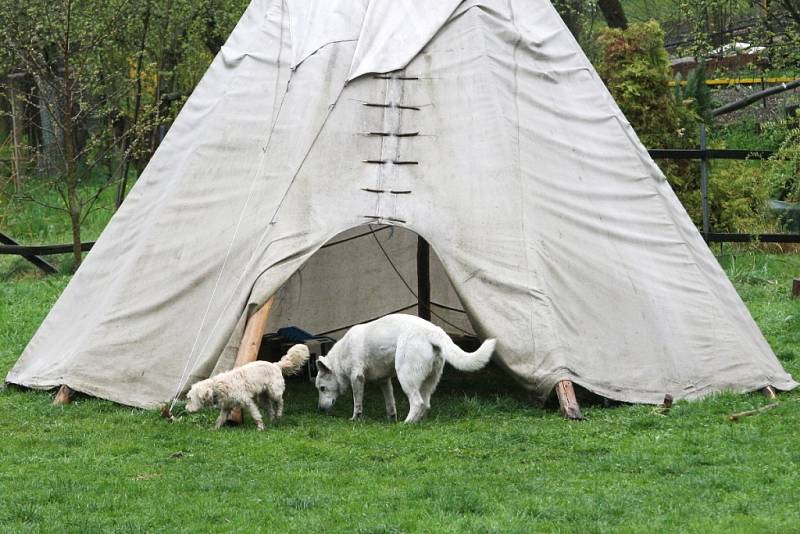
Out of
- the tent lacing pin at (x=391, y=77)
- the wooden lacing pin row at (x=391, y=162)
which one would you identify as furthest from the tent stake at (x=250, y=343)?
the tent lacing pin at (x=391, y=77)

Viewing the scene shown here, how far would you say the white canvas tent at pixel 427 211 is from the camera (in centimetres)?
1007

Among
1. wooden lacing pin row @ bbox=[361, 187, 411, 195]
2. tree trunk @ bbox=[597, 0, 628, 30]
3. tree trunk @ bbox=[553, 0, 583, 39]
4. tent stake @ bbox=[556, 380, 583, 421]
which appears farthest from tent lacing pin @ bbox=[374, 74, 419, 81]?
tree trunk @ bbox=[553, 0, 583, 39]

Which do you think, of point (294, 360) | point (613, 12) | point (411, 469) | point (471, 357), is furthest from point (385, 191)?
point (613, 12)

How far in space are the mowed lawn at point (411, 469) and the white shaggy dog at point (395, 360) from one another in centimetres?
23

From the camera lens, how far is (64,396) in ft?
35.3

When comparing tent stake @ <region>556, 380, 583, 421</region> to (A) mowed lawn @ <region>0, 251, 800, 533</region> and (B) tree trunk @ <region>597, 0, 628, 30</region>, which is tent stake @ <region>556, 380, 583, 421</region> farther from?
(B) tree trunk @ <region>597, 0, 628, 30</region>

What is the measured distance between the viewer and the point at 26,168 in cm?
2442

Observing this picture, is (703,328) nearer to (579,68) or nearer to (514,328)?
(514,328)

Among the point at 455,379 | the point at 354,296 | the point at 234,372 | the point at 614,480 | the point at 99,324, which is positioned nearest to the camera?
the point at 614,480

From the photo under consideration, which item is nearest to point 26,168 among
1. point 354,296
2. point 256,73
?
point 354,296

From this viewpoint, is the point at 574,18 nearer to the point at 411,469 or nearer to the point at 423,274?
the point at 423,274

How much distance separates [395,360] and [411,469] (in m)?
1.58

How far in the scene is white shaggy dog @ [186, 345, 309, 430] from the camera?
30.0 ft

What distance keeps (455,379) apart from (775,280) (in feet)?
19.5
